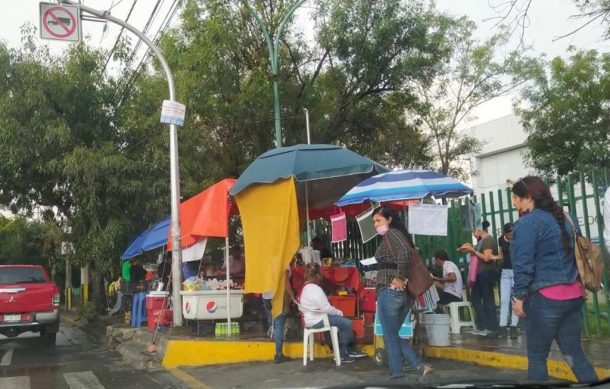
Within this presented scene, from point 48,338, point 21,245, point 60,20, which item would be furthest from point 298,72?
point 21,245

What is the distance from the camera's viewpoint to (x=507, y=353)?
7301 millimetres

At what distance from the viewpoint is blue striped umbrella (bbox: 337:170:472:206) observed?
8.17 meters

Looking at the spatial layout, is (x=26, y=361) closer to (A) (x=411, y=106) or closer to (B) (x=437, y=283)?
(B) (x=437, y=283)

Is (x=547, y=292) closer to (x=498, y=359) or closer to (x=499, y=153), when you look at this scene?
(x=498, y=359)

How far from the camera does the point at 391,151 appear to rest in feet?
64.7

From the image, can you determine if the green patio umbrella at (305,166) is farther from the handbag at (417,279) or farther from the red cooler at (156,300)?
the red cooler at (156,300)

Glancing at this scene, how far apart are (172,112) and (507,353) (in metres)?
6.70

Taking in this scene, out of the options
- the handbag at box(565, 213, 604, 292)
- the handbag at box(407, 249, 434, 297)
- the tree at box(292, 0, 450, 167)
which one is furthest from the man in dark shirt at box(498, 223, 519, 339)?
the tree at box(292, 0, 450, 167)

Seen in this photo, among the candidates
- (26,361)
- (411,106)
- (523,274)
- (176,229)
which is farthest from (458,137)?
(523,274)

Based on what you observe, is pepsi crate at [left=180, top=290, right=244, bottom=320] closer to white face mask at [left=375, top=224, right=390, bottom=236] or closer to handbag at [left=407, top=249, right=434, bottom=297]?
white face mask at [left=375, top=224, right=390, bottom=236]

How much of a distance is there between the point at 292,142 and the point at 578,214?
10.2 m

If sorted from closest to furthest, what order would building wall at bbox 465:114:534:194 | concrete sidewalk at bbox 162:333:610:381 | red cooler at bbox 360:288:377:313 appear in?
concrete sidewalk at bbox 162:333:610:381 → red cooler at bbox 360:288:377:313 → building wall at bbox 465:114:534:194

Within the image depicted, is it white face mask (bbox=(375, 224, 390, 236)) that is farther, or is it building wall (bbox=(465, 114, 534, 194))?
building wall (bbox=(465, 114, 534, 194))

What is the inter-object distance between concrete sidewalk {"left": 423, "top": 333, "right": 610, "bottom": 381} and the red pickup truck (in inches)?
348
